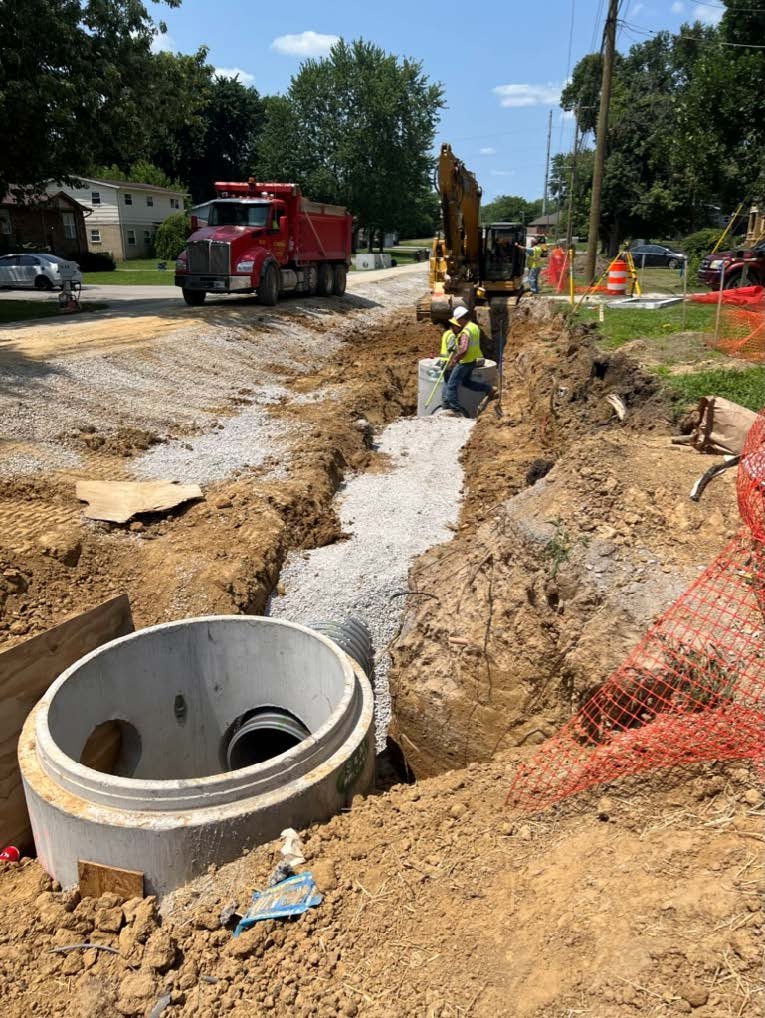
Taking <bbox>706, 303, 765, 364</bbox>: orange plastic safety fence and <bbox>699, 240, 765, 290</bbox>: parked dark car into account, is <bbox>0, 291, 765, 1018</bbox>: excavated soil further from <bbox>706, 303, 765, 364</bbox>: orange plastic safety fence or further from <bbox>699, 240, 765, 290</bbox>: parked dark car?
<bbox>699, 240, 765, 290</bbox>: parked dark car

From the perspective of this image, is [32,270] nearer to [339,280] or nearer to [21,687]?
[339,280]

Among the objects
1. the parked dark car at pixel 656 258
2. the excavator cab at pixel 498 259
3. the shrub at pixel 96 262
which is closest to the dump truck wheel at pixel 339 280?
the excavator cab at pixel 498 259

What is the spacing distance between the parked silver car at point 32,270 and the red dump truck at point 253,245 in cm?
829

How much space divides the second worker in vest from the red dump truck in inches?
316

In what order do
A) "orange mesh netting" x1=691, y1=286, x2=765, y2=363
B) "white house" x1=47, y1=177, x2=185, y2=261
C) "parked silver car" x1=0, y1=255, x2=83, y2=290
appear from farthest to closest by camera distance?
1. "white house" x1=47, y1=177, x2=185, y2=261
2. "parked silver car" x1=0, y1=255, x2=83, y2=290
3. "orange mesh netting" x1=691, y1=286, x2=765, y2=363

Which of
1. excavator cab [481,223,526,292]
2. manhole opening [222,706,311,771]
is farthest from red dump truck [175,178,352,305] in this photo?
manhole opening [222,706,311,771]

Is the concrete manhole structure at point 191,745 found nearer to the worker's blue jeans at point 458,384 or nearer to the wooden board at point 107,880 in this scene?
the wooden board at point 107,880

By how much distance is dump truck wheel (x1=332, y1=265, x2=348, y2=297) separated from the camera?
25.2m

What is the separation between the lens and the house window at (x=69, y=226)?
39844mm

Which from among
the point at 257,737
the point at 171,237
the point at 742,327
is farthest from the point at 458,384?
the point at 171,237

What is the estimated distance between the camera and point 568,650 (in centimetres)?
497

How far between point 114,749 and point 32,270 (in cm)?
2556

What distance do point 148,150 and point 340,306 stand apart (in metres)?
7.22

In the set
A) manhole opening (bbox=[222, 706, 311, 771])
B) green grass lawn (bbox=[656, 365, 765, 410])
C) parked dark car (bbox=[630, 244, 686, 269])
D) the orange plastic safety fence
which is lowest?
manhole opening (bbox=[222, 706, 311, 771])
